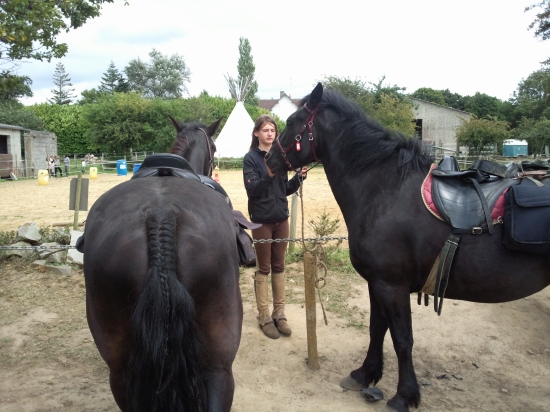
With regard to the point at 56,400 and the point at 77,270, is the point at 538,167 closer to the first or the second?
the point at 56,400

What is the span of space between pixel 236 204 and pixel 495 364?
935 centimetres

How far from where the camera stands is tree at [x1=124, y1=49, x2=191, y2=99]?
65.2m

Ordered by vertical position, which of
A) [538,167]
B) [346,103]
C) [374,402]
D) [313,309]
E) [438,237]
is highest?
[346,103]

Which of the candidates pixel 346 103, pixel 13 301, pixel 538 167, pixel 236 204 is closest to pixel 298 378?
pixel 346 103

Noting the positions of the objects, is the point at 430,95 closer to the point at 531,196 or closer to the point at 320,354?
the point at 320,354

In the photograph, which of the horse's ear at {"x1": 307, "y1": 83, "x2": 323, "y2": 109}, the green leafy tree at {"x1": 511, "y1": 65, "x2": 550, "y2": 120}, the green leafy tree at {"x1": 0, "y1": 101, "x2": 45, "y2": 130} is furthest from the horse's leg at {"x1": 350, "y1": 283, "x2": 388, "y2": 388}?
the green leafy tree at {"x1": 0, "y1": 101, "x2": 45, "y2": 130}

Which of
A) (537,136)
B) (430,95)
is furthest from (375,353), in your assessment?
(430,95)

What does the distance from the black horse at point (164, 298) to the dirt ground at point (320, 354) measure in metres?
1.51

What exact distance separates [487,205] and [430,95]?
7089 centimetres

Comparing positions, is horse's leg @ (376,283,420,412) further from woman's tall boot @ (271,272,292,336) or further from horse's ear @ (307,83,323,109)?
woman's tall boot @ (271,272,292,336)

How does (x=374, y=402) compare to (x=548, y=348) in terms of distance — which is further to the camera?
(x=548, y=348)

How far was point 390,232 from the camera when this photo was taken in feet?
9.65

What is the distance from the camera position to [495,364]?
12.7 ft

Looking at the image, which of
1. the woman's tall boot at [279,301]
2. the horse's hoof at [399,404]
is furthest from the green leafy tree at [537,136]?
the horse's hoof at [399,404]
